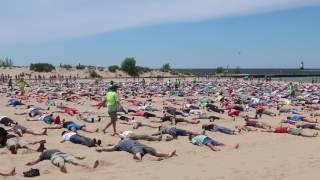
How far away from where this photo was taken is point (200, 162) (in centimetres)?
984

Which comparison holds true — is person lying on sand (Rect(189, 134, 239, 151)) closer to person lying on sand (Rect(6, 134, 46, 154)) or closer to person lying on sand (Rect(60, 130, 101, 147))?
person lying on sand (Rect(60, 130, 101, 147))

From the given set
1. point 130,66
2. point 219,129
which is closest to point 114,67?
point 130,66

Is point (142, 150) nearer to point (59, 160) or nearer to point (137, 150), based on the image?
point (137, 150)

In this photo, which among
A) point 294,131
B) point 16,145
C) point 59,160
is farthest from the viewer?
point 294,131

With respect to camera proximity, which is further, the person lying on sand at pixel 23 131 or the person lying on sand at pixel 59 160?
the person lying on sand at pixel 23 131

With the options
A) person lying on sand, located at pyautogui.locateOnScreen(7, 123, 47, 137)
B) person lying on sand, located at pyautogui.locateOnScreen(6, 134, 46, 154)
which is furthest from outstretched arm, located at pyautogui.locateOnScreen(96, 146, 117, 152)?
person lying on sand, located at pyautogui.locateOnScreen(7, 123, 47, 137)

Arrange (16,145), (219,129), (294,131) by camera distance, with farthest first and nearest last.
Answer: (294,131)
(219,129)
(16,145)

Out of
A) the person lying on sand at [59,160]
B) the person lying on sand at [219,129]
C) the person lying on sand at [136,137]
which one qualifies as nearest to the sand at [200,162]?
the person lying on sand at [59,160]

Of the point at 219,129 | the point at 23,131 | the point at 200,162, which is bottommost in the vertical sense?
the point at 200,162

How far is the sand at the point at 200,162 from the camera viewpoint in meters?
8.68

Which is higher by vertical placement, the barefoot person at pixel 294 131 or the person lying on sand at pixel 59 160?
the person lying on sand at pixel 59 160

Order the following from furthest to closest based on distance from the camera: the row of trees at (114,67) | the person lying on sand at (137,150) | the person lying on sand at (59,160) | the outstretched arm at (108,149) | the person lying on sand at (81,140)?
the row of trees at (114,67), the person lying on sand at (81,140), the outstretched arm at (108,149), the person lying on sand at (137,150), the person lying on sand at (59,160)

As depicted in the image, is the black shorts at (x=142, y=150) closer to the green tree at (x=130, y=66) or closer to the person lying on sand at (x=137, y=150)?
the person lying on sand at (x=137, y=150)

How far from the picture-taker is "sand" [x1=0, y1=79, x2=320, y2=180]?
8.68 meters
